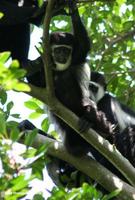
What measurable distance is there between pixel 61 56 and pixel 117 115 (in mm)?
689

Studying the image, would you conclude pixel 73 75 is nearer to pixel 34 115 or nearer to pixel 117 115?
pixel 34 115

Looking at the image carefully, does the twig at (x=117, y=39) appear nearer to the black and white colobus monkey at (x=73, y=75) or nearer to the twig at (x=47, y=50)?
the black and white colobus monkey at (x=73, y=75)

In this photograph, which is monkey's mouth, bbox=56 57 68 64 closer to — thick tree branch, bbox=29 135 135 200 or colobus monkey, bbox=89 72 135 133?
colobus monkey, bbox=89 72 135 133

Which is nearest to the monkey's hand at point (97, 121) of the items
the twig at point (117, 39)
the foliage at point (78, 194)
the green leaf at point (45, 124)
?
the green leaf at point (45, 124)

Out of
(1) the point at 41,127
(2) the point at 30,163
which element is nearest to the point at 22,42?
(1) the point at 41,127

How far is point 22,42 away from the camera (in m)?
4.14

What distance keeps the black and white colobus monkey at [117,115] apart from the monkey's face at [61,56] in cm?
29

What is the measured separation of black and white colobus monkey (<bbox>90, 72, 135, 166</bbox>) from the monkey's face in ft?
0.94

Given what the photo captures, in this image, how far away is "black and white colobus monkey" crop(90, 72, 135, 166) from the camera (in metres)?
4.14

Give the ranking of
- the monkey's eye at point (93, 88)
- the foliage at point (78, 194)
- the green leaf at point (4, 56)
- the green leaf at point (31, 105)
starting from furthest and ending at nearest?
the monkey's eye at point (93, 88)
the green leaf at point (31, 105)
the foliage at point (78, 194)
the green leaf at point (4, 56)

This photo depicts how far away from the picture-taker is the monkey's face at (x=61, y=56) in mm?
3963

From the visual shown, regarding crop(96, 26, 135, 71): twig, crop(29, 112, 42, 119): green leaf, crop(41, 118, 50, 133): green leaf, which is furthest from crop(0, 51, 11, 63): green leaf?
crop(96, 26, 135, 71): twig

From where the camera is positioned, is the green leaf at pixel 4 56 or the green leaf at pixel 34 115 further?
the green leaf at pixel 34 115

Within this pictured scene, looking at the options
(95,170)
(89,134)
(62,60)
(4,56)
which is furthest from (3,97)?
(4,56)
